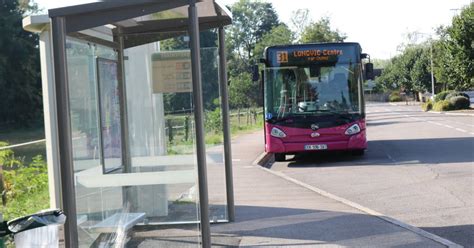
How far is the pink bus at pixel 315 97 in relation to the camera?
16875mm

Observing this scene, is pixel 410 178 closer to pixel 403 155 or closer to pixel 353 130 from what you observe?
A: pixel 353 130

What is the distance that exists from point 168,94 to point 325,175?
8.11m

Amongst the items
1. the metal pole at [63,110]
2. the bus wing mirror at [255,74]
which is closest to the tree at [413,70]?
the bus wing mirror at [255,74]

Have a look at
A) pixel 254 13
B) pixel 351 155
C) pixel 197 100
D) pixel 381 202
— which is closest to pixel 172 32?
pixel 197 100

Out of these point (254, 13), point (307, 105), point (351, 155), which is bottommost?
point (351, 155)

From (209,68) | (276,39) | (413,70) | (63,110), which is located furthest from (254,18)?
(63,110)

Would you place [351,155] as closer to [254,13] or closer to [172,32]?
[172,32]

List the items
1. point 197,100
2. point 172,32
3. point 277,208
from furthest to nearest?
point 277,208
point 172,32
point 197,100

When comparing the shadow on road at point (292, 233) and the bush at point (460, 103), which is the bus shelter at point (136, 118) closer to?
the shadow on road at point (292, 233)

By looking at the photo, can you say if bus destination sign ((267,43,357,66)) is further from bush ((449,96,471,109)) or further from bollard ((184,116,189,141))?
bush ((449,96,471,109))

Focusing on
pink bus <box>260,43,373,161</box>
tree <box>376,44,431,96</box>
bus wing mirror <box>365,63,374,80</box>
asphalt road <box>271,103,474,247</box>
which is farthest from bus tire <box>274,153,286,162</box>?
tree <box>376,44,431,96</box>

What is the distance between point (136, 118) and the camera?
7.54 metres

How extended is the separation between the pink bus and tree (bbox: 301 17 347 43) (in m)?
22.0

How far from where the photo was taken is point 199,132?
593 cm
